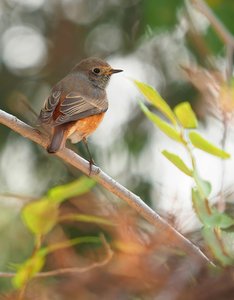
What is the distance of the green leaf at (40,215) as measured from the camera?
4.00 ft

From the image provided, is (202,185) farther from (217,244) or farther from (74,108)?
(74,108)

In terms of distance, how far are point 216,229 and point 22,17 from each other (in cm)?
510

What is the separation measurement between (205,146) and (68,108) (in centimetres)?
251

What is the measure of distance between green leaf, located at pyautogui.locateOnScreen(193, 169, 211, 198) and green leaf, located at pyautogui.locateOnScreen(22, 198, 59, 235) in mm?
252

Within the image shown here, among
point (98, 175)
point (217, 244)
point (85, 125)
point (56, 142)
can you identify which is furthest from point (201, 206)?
point (85, 125)

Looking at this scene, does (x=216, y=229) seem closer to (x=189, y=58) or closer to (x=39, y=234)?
(x=39, y=234)

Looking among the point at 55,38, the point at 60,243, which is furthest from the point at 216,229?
the point at 55,38

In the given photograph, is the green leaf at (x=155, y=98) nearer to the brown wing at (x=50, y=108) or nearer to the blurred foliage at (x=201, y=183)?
the blurred foliage at (x=201, y=183)

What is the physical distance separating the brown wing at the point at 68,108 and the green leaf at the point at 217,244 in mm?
2416

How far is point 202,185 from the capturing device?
1299 mm

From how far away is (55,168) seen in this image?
477 centimetres

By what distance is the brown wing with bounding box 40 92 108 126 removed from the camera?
3.65 m

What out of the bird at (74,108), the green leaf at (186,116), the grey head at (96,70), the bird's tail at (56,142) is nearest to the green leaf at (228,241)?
the green leaf at (186,116)

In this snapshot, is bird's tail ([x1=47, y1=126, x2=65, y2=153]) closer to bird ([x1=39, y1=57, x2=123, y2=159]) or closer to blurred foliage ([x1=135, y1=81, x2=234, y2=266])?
bird ([x1=39, y1=57, x2=123, y2=159])
